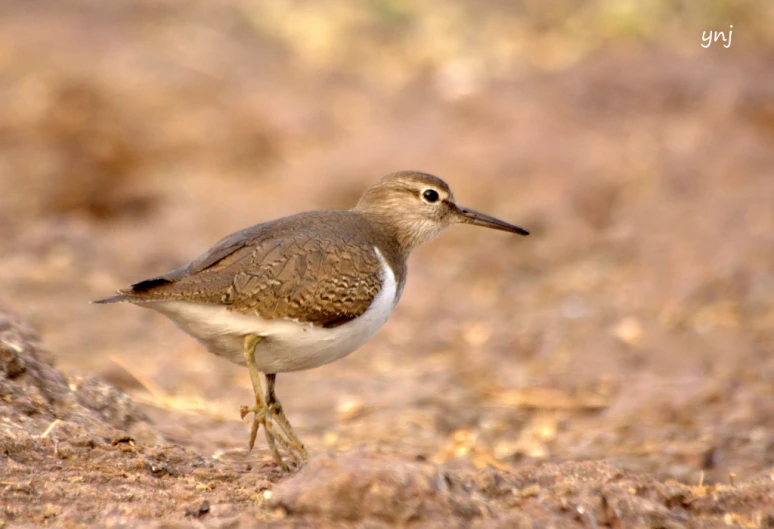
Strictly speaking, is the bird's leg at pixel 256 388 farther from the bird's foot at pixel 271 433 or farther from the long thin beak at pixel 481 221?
the long thin beak at pixel 481 221

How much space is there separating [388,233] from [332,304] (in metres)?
1.11

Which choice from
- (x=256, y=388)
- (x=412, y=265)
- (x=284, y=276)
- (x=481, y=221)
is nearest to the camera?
(x=256, y=388)

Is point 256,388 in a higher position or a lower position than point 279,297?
lower

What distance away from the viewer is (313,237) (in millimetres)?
5457

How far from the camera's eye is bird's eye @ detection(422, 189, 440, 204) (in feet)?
21.1

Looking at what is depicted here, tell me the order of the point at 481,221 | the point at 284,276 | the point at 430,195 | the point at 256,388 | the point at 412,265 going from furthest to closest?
the point at 412,265 → the point at 481,221 → the point at 430,195 → the point at 284,276 → the point at 256,388

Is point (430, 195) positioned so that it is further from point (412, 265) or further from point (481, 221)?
point (412, 265)

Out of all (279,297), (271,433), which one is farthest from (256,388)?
(279,297)

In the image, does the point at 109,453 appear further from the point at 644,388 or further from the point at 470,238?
the point at 470,238

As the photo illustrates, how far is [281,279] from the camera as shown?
5.18 metres

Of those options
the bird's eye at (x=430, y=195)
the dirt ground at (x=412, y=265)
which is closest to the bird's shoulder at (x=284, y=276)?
the dirt ground at (x=412, y=265)

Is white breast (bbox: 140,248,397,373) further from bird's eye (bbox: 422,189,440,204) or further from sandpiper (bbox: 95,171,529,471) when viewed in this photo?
bird's eye (bbox: 422,189,440,204)

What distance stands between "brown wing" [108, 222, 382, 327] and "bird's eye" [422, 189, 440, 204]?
1040mm

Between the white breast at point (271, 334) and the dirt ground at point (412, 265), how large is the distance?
0.57m
